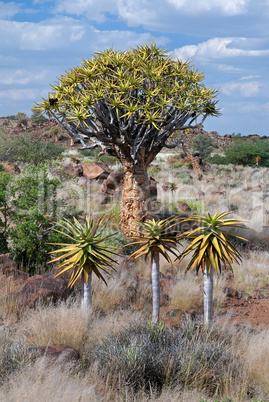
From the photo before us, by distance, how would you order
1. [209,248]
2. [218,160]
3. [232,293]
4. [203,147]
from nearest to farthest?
[209,248], [232,293], [218,160], [203,147]

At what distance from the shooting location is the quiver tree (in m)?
9.88

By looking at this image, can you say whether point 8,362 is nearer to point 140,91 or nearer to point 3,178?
point 3,178

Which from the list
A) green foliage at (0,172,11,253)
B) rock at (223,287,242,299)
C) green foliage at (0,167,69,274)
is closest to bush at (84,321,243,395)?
rock at (223,287,242,299)

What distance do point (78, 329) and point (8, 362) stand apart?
1.15 m

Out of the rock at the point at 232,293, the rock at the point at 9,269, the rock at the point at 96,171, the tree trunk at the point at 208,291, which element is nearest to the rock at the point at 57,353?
the tree trunk at the point at 208,291

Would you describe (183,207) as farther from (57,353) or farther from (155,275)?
(57,353)

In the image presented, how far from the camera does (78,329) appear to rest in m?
4.88

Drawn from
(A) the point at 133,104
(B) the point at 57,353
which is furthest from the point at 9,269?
(A) the point at 133,104

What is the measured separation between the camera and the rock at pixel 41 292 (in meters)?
5.92

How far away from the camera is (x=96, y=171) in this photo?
62.1 ft

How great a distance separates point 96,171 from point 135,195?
338 inches

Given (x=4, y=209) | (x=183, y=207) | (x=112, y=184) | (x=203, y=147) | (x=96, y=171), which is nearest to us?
(x=4, y=209)

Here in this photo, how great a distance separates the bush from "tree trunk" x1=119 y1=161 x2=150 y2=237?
6.08 m

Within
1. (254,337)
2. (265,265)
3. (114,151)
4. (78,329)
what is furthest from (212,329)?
(114,151)
